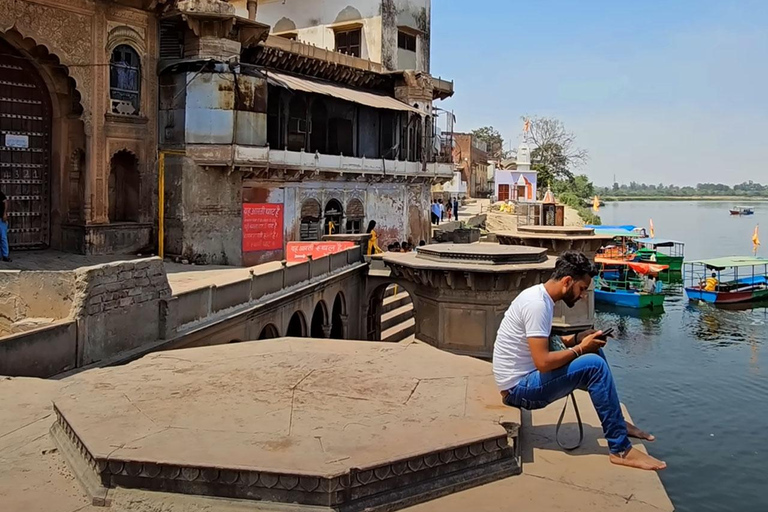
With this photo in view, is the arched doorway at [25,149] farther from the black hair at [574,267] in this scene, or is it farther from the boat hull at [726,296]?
the boat hull at [726,296]

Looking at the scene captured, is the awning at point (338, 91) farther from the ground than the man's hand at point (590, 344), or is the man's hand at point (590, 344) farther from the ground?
the awning at point (338, 91)

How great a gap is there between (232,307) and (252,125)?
362 inches

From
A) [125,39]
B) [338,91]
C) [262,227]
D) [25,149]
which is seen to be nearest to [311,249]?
[262,227]

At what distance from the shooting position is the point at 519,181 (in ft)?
187

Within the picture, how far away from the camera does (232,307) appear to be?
12102 millimetres

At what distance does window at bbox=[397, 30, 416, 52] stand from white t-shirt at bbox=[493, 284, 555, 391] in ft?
85.1

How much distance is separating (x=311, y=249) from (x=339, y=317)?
2027 millimetres

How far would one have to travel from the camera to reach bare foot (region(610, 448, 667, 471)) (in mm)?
4820

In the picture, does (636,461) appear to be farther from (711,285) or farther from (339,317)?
(711,285)

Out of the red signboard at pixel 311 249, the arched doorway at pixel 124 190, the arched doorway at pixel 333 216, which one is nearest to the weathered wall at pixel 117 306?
the red signboard at pixel 311 249

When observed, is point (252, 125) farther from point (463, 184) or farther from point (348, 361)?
point (463, 184)

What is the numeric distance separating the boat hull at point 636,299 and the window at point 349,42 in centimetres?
1754

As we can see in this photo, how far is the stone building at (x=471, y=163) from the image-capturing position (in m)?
67.4

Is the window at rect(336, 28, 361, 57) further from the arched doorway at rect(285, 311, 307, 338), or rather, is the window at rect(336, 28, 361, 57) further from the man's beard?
the man's beard
